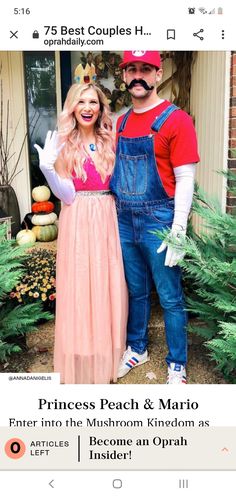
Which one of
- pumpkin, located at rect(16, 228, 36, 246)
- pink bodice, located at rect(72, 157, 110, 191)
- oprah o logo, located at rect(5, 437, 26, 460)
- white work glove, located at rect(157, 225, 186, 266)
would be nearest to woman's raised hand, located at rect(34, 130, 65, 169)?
pink bodice, located at rect(72, 157, 110, 191)

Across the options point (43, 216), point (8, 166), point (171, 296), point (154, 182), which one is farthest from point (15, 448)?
point (8, 166)

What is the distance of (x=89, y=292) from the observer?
1677 mm

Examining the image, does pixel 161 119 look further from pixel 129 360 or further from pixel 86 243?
pixel 129 360

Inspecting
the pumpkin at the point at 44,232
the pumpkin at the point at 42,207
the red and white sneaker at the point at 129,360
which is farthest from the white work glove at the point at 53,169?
the pumpkin at the point at 42,207

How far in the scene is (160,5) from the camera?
1.09 metres

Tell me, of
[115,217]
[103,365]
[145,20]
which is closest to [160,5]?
[145,20]

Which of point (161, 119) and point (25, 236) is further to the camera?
point (25, 236)

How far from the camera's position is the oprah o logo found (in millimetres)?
1053

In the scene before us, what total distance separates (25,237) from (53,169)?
1665mm

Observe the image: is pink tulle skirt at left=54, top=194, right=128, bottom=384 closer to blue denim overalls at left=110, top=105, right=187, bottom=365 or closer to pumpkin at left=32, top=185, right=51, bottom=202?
blue denim overalls at left=110, top=105, right=187, bottom=365

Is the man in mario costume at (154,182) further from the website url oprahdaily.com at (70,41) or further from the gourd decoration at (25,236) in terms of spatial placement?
the gourd decoration at (25,236)

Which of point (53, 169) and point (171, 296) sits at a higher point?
point (53, 169)

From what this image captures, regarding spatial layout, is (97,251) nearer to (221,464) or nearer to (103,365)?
(103,365)

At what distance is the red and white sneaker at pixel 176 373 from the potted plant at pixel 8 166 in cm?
196
